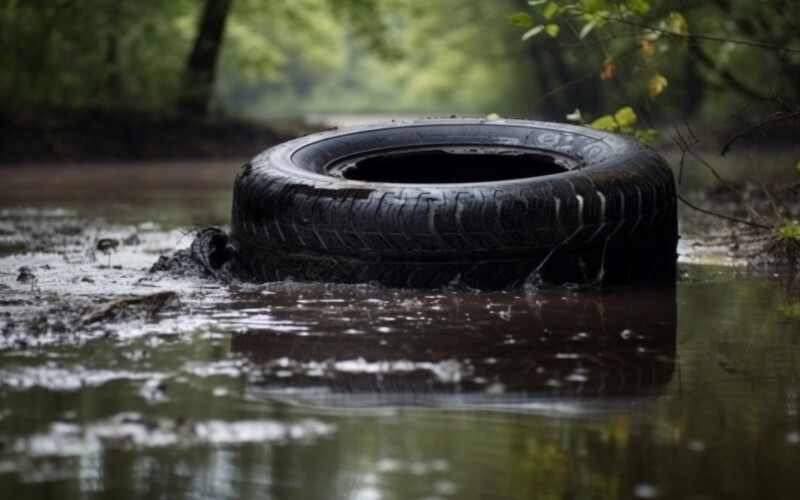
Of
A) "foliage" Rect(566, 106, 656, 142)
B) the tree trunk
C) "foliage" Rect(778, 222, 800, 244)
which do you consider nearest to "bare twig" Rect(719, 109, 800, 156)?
"foliage" Rect(778, 222, 800, 244)

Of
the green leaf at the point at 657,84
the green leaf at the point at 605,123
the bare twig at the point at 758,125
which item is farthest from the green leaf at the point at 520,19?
the green leaf at the point at 657,84

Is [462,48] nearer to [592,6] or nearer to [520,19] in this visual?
[592,6]

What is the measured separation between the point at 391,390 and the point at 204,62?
828 inches

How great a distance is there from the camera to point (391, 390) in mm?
4098

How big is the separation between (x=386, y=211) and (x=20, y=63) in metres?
16.3

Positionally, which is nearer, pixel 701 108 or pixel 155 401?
pixel 155 401

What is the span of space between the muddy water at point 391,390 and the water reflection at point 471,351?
0.5 inches

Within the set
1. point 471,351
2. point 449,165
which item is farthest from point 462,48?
point 471,351

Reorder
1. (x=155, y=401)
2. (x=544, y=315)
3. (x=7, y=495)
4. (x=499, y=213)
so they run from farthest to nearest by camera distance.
A: (x=499, y=213) → (x=544, y=315) → (x=155, y=401) → (x=7, y=495)

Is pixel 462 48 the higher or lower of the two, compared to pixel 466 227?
higher

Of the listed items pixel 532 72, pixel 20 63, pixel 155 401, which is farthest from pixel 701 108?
pixel 155 401

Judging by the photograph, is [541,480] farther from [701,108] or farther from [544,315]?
[701,108]

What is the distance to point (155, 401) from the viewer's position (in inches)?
154

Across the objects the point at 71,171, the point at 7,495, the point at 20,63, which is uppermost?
the point at 20,63
